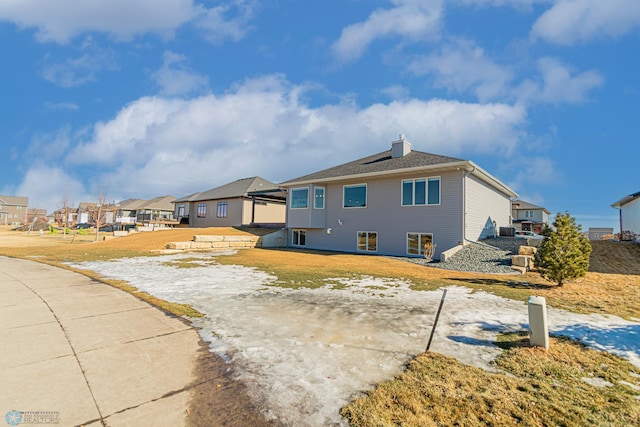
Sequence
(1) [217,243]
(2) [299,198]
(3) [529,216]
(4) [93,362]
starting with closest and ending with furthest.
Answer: (4) [93,362] → (1) [217,243] → (2) [299,198] → (3) [529,216]

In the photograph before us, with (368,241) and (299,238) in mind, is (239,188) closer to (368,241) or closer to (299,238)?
(299,238)

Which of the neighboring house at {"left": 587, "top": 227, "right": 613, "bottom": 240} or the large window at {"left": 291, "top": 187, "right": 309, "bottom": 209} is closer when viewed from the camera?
the large window at {"left": 291, "top": 187, "right": 309, "bottom": 209}

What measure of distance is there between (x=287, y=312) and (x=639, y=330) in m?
6.06

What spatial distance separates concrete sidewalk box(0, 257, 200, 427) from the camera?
8.50 ft

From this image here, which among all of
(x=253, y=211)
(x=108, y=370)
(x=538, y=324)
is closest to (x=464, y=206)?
(x=538, y=324)

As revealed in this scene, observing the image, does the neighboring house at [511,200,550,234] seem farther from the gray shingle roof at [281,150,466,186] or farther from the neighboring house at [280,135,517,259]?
the gray shingle roof at [281,150,466,186]

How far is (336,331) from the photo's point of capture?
4.73 meters

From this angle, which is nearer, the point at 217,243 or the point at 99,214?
the point at 217,243

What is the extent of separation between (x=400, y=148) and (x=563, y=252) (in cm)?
1160

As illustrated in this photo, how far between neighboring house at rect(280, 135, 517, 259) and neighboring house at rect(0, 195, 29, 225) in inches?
3573

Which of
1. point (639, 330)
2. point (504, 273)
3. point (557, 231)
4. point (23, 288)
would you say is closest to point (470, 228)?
point (504, 273)

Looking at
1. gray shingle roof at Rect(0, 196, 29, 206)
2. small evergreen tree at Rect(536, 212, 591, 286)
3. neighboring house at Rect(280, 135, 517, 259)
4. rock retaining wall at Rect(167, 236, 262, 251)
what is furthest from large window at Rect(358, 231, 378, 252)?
gray shingle roof at Rect(0, 196, 29, 206)

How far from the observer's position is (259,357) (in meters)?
3.77

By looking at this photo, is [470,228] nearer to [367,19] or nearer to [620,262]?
[620,262]
